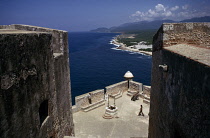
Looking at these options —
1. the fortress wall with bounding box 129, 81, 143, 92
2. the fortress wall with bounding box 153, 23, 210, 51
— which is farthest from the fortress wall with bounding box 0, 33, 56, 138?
the fortress wall with bounding box 129, 81, 143, 92

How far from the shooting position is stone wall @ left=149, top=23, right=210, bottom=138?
352 centimetres

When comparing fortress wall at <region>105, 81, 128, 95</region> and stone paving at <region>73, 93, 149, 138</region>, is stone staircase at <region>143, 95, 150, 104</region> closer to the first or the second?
stone paving at <region>73, 93, 149, 138</region>

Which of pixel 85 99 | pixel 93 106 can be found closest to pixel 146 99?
pixel 93 106

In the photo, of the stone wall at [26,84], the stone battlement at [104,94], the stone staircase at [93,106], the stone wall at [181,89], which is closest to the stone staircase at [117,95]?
the stone battlement at [104,94]

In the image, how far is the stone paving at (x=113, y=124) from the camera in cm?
1071

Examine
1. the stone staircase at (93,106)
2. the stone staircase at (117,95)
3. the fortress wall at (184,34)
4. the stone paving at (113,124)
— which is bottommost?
the stone paving at (113,124)

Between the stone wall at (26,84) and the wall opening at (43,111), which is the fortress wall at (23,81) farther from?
the wall opening at (43,111)

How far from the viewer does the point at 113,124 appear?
1180 cm

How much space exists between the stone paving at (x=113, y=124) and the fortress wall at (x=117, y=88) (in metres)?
1.70

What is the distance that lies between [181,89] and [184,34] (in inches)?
110

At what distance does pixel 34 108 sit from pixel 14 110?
723mm

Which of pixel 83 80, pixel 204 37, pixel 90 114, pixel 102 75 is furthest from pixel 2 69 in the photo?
pixel 102 75

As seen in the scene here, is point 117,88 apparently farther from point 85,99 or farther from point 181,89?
point 181,89

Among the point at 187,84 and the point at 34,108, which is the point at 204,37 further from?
the point at 34,108
